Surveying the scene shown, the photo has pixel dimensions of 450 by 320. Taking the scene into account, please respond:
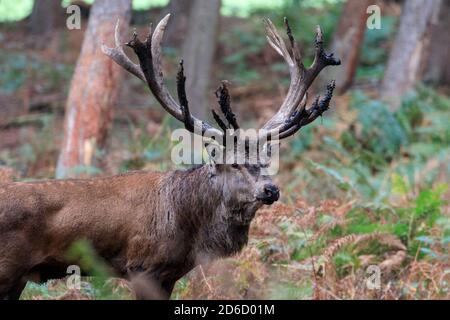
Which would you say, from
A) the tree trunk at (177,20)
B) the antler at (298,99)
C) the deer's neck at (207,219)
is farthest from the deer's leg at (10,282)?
the tree trunk at (177,20)

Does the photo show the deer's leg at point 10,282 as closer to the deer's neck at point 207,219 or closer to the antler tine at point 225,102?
the deer's neck at point 207,219

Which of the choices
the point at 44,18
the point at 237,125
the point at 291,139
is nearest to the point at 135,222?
the point at 237,125

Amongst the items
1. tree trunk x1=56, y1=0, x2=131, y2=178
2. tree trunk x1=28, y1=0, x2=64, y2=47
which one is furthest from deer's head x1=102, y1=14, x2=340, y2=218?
tree trunk x1=28, y1=0, x2=64, y2=47

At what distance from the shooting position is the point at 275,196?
6.38 m

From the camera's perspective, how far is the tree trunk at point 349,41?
1883 centimetres

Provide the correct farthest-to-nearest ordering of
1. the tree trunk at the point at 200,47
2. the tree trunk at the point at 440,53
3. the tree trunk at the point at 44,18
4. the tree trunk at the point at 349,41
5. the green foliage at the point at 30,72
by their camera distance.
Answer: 1. the tree trunk at the point at 44,18
2. the tree trunk at the point at 440,53
3. the green foliage at the point at 30,72
4. the tree trunk at the point at 349,41
5. the tree trunk at the point at 200,47

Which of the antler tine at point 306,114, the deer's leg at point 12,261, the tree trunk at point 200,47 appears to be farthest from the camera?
the tree trunk at point 200,47

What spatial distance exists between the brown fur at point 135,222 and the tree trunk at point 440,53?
14244 millimetres

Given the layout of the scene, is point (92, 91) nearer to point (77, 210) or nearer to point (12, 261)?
point (77, 210)

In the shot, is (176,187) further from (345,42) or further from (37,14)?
(37,14)

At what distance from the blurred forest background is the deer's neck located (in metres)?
0.68

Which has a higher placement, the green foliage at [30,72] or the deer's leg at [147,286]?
the green foliage at [30,72]

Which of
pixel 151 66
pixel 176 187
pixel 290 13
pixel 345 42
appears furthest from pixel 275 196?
pixel 290 13
